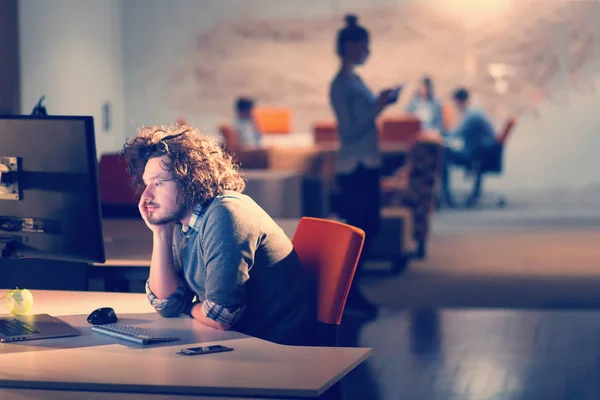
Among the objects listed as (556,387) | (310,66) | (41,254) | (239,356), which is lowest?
(556,387)

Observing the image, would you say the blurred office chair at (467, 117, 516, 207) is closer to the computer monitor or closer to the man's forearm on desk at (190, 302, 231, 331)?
the man's forearm on desk at (190, 302, 231, 331)

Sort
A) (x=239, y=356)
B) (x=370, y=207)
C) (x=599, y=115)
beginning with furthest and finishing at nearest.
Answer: (x=599, y=115) → (x=370, y=207) → (x=239, y=356)

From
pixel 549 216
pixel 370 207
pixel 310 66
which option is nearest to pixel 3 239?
pixel 370 207

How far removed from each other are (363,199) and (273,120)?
24.0 feet

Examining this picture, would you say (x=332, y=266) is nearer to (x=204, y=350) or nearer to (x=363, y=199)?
(x=204, y=350)

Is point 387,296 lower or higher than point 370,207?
lower

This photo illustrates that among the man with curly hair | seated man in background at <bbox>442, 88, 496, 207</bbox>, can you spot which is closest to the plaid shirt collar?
the man with curly hair

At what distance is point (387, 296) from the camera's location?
6.41m

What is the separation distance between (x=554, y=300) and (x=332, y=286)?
3.86m

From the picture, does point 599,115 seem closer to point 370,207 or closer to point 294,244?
point 370,207

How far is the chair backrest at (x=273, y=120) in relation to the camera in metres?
12.9

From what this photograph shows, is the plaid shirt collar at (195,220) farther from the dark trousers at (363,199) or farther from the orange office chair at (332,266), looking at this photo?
the dark trousers at (363,199)

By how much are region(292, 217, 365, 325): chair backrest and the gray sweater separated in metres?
0.04

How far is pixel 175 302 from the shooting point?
2680 millimetres
